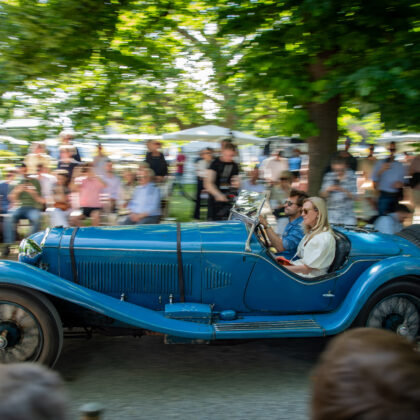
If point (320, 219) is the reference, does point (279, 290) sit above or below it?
below

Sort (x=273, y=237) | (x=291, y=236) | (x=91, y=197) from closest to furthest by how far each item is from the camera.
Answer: (x=273, y=237) → (x=291, y=236) → (x=91, y=197)

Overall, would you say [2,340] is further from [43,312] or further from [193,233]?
[193,233]

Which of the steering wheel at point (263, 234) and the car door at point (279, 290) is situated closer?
the car door at point (279, 290)

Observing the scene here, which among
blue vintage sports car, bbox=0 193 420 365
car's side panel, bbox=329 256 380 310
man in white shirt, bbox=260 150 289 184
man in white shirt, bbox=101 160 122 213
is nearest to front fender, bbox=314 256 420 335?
blue vintage sports car, bbox=0 193 420 365

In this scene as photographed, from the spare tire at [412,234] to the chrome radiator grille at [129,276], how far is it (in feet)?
7.61

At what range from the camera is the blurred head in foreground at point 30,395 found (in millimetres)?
1102

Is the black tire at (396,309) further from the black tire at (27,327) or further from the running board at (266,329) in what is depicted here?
the black tire at (27,327)

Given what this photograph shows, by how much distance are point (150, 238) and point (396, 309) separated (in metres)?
2.23

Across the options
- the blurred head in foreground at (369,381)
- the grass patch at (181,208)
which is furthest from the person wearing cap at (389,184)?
the blurred head in foreground at (369,381)

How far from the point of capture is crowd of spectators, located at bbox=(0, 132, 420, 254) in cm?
688

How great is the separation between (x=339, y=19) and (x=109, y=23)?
10.2 ft

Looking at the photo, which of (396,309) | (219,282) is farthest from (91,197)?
(396,309)

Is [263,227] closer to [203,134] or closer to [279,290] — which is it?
[279,290]

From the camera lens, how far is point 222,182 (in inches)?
303
